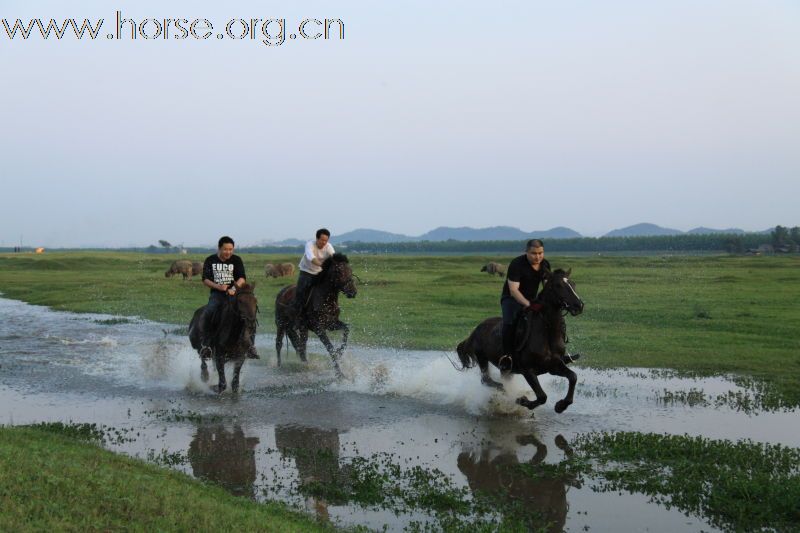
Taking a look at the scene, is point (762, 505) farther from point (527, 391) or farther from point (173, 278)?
point (173, 278)

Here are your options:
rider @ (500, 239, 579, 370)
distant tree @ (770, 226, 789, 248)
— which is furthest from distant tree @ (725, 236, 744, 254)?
rider @ (500, 239, 579, 370)

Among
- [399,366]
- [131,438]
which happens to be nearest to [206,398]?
[131,438]

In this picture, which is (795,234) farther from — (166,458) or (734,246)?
(166,458)

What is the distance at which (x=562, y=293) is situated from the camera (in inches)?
419

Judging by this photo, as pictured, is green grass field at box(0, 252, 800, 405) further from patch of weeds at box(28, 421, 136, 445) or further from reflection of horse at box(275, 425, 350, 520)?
patch of weeds at box(28, 421, 136, 445)

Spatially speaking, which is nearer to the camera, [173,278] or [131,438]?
[131,438]

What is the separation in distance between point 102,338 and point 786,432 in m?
18.7

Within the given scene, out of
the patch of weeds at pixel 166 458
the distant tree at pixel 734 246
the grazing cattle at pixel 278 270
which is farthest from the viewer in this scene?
the distant tree at pixel 734 246

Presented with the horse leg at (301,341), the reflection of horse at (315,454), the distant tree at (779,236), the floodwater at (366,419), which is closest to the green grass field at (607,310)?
the floodwater at (366,419)

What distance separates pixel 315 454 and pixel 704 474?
486cm

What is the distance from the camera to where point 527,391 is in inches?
504

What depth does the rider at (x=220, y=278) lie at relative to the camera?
13867 mm

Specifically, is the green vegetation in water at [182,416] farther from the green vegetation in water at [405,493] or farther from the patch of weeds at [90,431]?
the green vegetation in water at [405,493]

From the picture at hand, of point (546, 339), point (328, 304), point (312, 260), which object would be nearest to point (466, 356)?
point (546, 339)
